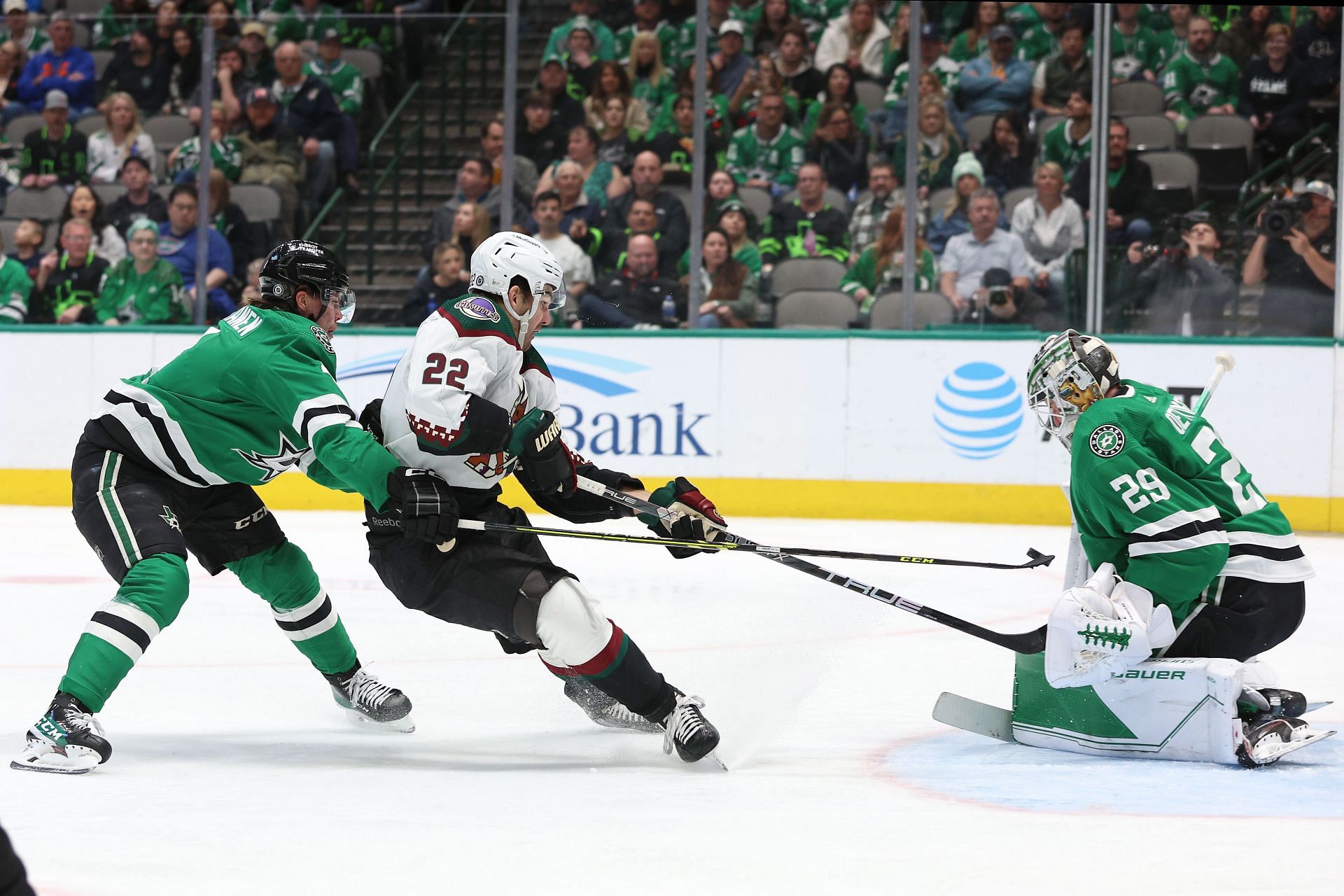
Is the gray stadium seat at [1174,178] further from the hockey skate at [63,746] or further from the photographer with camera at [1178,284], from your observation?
the hockey skate at [63,746]

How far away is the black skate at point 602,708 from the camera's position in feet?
12.0

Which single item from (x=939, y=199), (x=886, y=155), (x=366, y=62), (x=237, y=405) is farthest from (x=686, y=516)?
(x=366, y=62)

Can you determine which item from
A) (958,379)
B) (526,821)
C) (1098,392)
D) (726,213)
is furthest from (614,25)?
(526,821)

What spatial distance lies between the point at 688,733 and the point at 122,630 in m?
1.16

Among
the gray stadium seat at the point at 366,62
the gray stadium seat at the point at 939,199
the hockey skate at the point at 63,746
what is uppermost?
the gray stadium seat at the point at 366,62

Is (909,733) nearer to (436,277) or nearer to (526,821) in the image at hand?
(526,821)

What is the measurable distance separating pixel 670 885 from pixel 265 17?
26.6ft

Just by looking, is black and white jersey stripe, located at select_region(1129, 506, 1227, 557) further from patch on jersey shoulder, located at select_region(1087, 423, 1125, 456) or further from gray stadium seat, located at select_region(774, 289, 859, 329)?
gray stadium seat, located at select_region(774, 289, 859, 329)

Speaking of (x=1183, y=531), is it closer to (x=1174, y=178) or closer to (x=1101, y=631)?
(x=1101, y=631)

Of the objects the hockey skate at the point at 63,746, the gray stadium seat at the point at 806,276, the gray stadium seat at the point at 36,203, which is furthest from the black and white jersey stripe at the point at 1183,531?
the gray stadium seat at the point at 36,203

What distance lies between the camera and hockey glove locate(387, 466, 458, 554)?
10.0 ft

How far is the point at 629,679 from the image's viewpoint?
10.5ft

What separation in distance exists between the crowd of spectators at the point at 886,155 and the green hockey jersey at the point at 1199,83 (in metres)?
0.01

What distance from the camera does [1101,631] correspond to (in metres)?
3.15
